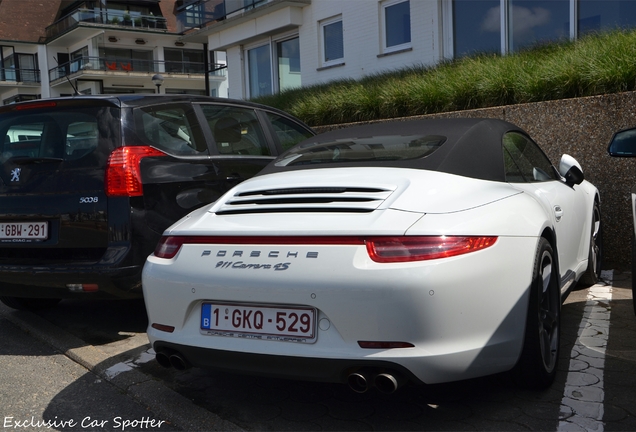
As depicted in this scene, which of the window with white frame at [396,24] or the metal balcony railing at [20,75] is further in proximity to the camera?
the metal balcony railing at [20,75]

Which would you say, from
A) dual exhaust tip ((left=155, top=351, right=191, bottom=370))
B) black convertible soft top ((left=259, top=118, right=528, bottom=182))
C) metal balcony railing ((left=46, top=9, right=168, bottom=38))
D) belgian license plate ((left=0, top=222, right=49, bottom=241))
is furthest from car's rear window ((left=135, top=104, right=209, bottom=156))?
metal balcony railing ((left=46, top=9, right=168, bottom=38))

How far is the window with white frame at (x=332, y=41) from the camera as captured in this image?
19.1 meters

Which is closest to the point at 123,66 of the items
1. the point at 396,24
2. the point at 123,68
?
the point at 123,68

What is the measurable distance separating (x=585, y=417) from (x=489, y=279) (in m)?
0.81

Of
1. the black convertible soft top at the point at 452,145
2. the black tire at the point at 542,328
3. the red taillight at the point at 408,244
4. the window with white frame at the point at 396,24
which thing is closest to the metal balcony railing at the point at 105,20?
the window with white frame at the point at 396,24

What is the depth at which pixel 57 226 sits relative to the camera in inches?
185

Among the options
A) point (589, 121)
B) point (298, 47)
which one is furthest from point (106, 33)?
point (589, 121)

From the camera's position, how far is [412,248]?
111 inches

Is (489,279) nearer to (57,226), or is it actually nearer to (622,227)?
(57,226)

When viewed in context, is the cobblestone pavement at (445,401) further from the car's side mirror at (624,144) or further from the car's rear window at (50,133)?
the car's rear window at (50,133)

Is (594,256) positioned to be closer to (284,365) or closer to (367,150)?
(367,150)

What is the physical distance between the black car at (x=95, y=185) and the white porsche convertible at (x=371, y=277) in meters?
1.12

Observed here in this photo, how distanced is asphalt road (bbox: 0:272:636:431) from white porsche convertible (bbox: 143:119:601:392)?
0.76 ft

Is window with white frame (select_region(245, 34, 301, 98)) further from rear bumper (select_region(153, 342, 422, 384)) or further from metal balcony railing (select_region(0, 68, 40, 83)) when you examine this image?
metal balcony railing (select_region(0, 68, 40, 83))
